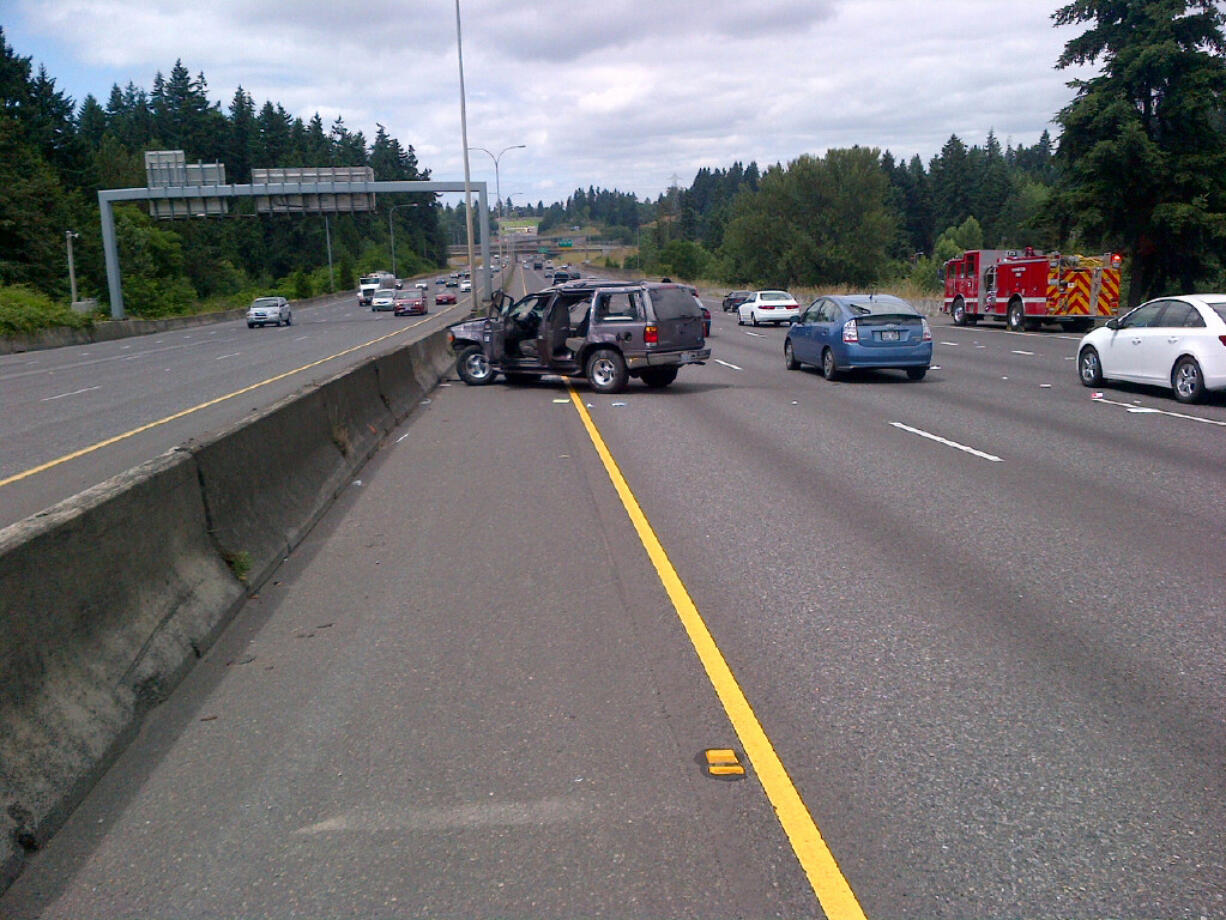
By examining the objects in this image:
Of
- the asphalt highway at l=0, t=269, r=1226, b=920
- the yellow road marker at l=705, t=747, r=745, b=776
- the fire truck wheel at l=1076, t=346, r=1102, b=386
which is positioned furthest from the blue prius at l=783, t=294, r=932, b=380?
the yellow road marker at l=705, t=747, r=745, b=776

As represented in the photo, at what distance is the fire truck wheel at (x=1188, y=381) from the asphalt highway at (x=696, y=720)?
6.74 meters

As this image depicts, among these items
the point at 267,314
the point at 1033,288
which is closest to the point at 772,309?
the point at 1033,288

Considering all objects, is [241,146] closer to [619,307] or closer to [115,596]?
[619,307]

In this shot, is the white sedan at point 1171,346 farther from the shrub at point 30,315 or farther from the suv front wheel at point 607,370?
the shrub at point 30,315

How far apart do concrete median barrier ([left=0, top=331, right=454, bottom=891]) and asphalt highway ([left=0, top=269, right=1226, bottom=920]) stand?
177 mm

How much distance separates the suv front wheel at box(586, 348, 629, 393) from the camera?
21094mm

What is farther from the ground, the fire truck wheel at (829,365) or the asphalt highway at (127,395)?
the fire truck wheel at (829,365)

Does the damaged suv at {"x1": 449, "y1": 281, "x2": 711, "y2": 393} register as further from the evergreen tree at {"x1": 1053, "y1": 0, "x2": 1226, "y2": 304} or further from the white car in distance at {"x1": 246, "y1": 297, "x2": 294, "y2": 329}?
the white car in distance at {"x1": 246, "y1": 297, "x2": 294, "y2": 329}

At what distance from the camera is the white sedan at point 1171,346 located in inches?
667

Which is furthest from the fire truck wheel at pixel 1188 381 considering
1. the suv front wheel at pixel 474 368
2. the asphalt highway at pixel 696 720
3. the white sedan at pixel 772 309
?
the white sedan at pixel 772 309

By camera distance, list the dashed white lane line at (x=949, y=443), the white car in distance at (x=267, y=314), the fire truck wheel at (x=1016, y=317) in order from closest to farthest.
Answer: the dashed white lane line at (x=949, y=443) → the fire truck wheel at (x=1016, y=317) → the white car in distance at (x=267, y=314)

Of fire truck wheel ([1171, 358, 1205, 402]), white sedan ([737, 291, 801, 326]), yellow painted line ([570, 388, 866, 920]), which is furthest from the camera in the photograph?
white sedan ([737, 291, 801, 326])

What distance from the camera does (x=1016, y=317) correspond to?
132ft

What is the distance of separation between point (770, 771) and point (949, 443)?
10435mm
